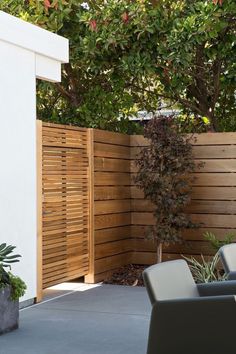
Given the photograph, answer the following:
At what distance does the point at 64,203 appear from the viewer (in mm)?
7926

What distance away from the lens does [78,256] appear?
8211mm

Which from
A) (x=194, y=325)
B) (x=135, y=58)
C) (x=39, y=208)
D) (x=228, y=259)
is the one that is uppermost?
(x=135, y=58)

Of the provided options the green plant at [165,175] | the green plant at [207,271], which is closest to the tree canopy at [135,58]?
the green plant at [165,175]

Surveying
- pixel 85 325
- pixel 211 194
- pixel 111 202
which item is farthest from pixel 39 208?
pixel 211 194

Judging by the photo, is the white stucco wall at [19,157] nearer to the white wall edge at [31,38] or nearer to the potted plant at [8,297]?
the white wall edge at [31,38]

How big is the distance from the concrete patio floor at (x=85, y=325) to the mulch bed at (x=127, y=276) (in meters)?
0.51

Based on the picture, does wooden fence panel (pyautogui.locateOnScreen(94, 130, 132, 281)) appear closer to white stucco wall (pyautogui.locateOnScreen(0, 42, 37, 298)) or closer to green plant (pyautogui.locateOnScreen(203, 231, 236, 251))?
green plant (pyautogui.locateOnScreen(203, 231, 236, 251))

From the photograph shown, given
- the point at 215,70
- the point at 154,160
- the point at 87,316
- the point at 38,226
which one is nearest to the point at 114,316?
the point at 87,316

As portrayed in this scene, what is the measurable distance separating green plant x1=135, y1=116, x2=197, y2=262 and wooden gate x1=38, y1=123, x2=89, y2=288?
0.78 meters

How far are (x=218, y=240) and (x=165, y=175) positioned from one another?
3.75 ft

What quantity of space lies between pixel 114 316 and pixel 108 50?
4.33m

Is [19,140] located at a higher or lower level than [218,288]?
higher

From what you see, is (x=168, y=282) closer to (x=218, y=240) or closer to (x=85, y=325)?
(x=85, y=325)

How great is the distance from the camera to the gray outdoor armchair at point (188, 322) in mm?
3775
